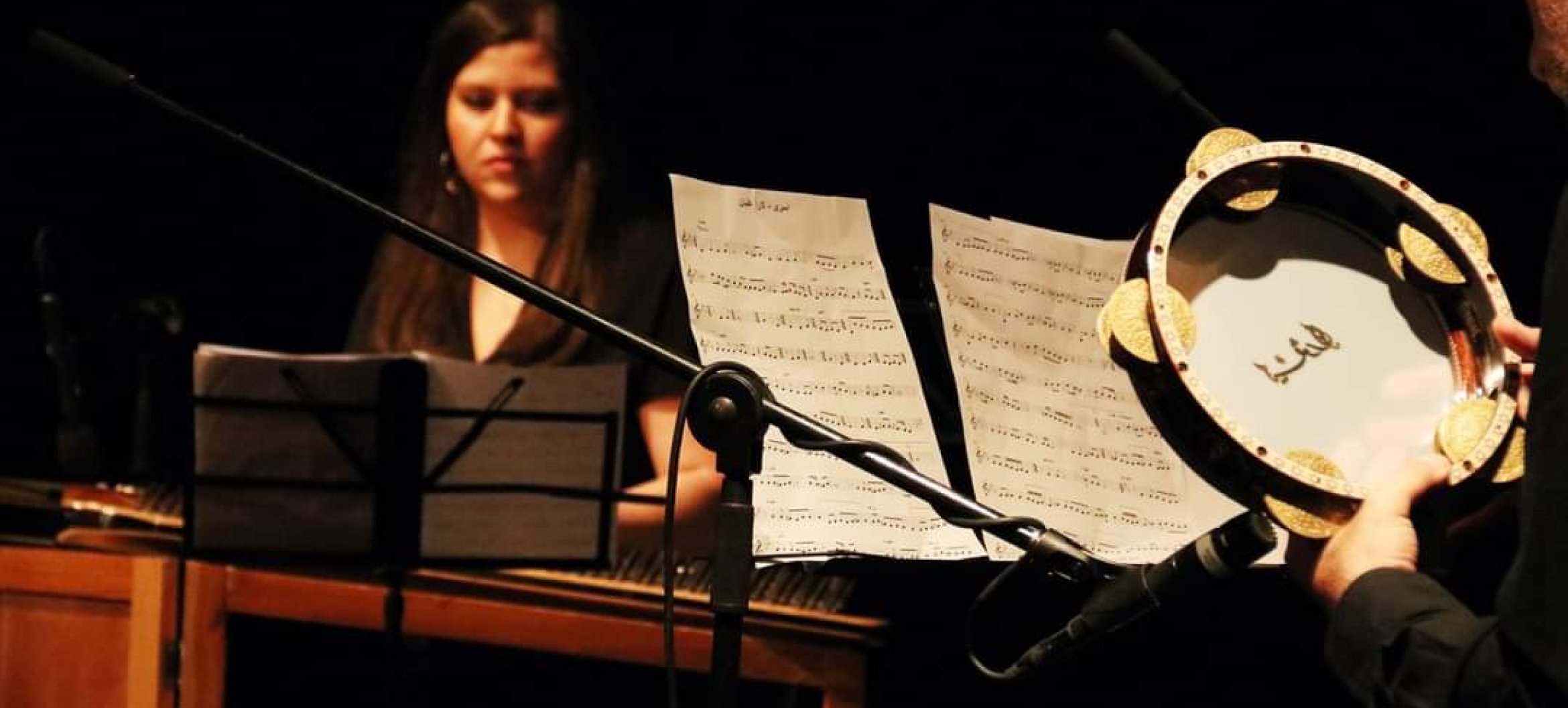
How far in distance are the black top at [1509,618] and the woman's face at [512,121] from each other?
6.73 ft

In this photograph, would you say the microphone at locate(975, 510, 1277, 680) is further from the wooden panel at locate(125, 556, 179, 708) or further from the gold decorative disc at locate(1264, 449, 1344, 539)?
the wooden panel at locate(125, 556, 179, 708)

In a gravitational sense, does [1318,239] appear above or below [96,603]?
above

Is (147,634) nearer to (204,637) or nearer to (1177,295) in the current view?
(204,637)

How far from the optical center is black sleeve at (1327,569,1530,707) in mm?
1369

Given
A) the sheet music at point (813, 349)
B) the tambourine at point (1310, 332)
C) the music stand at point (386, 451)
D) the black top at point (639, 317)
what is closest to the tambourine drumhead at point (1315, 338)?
the tambourine at point (1310, 332)

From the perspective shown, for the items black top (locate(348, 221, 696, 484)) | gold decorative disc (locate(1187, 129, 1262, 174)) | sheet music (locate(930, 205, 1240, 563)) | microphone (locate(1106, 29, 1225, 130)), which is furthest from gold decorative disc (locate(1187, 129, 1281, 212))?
black top (locate(348, 221, 696, 484))

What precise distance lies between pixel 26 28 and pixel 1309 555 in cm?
344

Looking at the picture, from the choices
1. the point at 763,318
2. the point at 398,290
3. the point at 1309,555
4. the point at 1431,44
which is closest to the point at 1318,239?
the point at 1309,555

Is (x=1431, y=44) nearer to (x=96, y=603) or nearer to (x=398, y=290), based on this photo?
(x=398, y=290)

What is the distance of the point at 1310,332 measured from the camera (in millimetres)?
1692

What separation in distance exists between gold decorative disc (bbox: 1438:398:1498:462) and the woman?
5.73ft

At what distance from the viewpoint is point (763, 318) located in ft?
5.90

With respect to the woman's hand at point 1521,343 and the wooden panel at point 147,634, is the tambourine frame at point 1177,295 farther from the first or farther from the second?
the wooden panel at point 147,634

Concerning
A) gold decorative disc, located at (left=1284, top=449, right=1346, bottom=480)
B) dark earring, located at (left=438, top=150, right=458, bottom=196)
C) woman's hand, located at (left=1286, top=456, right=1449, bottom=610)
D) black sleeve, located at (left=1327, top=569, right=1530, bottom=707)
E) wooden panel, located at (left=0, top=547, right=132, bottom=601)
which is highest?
dark earring, located at (left=438, top=150, right=458, bottom=196)
